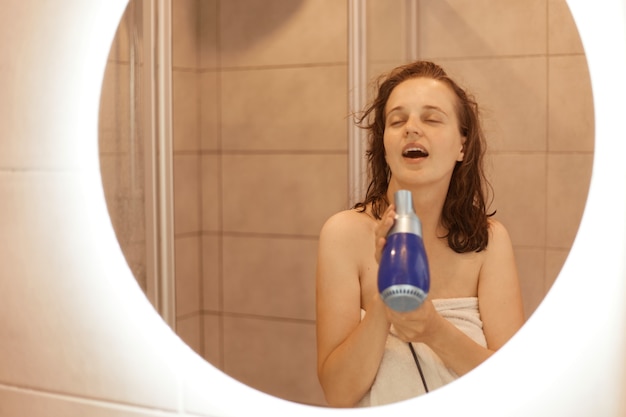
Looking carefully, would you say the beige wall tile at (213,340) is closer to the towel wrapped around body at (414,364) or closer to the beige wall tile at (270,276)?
the beige wall tile at (270,276)

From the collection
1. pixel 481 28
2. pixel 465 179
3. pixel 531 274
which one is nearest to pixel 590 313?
pixel 531 274

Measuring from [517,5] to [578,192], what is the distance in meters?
0.18

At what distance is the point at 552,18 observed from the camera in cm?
80

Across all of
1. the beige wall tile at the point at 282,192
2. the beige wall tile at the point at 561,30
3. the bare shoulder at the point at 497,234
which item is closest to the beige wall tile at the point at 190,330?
the beige wall tile at the point at 282,192

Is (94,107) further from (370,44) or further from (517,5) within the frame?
(517,5)

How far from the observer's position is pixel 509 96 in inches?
31.9

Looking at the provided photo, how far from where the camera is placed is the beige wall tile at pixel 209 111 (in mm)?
948

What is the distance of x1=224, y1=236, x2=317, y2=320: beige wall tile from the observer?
0.90m

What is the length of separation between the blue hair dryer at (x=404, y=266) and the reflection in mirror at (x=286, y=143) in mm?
78

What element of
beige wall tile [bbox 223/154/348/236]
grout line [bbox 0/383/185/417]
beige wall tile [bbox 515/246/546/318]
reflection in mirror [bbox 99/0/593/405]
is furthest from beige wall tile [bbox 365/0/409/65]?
grout line [bbox 0/383/185/417]

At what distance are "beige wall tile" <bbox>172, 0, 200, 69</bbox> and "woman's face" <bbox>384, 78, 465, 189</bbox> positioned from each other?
0.25 metres

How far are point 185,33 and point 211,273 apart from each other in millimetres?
268

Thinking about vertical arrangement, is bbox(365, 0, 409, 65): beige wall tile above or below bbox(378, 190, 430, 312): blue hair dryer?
above

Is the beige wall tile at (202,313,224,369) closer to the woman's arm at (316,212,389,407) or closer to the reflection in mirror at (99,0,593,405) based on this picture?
the reflection in mirror at (99,0,593,405)
